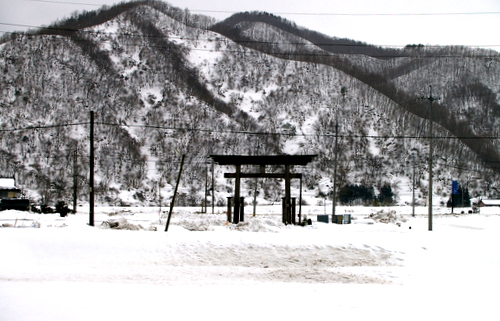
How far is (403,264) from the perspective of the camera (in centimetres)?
1783

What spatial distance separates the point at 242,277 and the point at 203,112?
311ft

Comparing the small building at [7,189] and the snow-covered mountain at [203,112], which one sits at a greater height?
the snow-covered mountain at [203,112]

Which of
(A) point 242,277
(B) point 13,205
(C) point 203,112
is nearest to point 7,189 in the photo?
(B) point 13,205

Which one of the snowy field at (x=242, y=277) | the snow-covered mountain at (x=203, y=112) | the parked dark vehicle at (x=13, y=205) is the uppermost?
the snow-covered mountain at (x=203, y=112)

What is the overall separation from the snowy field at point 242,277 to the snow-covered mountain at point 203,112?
190 ft

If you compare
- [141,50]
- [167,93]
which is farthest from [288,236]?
[141,50]

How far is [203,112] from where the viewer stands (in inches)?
4254

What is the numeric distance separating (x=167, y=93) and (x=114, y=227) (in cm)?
9056

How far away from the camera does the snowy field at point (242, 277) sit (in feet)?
33.8

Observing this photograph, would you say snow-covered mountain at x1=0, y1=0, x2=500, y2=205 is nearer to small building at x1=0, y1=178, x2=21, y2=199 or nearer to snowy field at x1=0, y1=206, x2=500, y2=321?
small building at x1=0, y1=178, x2=21, y2=199

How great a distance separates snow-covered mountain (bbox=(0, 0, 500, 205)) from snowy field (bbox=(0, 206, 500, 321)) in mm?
57882

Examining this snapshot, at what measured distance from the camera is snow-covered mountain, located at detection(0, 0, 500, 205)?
89125 mm

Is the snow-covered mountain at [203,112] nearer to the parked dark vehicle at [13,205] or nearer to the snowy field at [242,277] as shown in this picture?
the parked dark vehicle at [13,205]

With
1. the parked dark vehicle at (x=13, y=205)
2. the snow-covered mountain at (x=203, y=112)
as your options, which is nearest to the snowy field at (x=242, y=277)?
the parked dark vehicle at (x=13, y=205)
